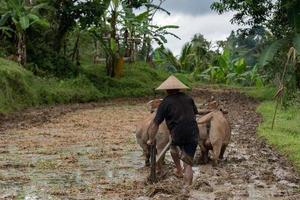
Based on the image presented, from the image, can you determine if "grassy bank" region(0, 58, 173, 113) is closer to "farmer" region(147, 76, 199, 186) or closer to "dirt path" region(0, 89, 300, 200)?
"dirt path" region(0, 89, 300, 200)

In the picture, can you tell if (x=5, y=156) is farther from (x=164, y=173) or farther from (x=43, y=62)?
(x=43, y=62)

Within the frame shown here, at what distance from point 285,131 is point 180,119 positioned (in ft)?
23.9

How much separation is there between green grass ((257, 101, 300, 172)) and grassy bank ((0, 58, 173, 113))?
26.2 feet

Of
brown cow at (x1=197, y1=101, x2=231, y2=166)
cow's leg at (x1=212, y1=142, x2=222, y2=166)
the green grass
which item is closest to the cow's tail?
brown cow at (x1=197, y1=101, x2=231, y2=166)

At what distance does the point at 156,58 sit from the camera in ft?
146

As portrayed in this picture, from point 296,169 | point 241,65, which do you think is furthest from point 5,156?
point 241,65

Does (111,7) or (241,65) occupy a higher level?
(111,7)

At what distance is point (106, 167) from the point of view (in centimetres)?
1091

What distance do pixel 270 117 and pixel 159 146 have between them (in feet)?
30.9

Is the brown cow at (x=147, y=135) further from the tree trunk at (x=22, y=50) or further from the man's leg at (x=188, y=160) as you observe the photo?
the tree trunk at (x=22, y=50)

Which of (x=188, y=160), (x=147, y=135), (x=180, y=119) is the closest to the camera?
(x=180, y=119)

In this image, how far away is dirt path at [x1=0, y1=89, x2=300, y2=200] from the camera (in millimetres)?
8562

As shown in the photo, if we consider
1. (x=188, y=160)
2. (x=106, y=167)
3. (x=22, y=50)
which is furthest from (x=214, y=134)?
(x=22, y=50)

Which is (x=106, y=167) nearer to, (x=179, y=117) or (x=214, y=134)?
(x=214, y=134)
